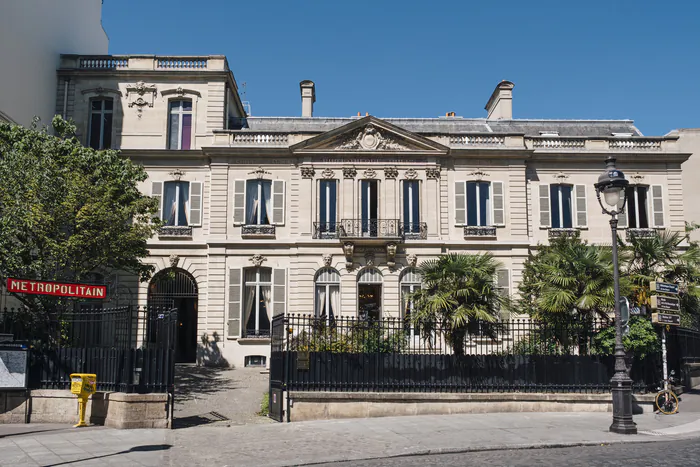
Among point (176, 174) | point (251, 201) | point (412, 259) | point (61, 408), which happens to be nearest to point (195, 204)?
point (176, 174)

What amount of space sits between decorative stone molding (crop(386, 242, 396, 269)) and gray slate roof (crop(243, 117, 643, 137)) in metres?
6.05

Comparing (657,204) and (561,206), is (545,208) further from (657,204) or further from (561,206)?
(657,204)

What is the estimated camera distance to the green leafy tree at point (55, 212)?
18406mm

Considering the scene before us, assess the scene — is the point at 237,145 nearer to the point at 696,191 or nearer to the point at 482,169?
the point at 482,169

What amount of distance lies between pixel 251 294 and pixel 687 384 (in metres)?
15.9

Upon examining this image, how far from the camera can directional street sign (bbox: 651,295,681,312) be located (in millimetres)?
16453

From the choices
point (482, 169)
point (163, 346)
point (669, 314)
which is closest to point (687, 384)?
point (669, 314)

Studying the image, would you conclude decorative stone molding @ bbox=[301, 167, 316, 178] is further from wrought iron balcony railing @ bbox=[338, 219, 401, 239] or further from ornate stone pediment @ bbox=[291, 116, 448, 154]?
wrought iron balcony railing @ bbox=[338, 219, 401, 239]

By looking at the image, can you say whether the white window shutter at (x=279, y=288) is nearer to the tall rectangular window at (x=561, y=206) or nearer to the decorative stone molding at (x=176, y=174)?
the decorative stone molding at (x=176, y=174)

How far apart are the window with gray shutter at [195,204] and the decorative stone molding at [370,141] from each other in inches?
237

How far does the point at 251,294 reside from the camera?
2773 centimetres

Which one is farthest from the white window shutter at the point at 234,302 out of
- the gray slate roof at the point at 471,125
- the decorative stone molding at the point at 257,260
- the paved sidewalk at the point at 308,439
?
the paved sidewalk at the point at 308,439

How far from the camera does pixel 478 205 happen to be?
28531 mm

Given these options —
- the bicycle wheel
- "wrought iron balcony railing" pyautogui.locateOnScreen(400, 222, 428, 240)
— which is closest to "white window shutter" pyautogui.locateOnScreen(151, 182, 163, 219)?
"wrought iron balcony railing" pyautogui.locateOnScreen(400, 222, 428, 240)
